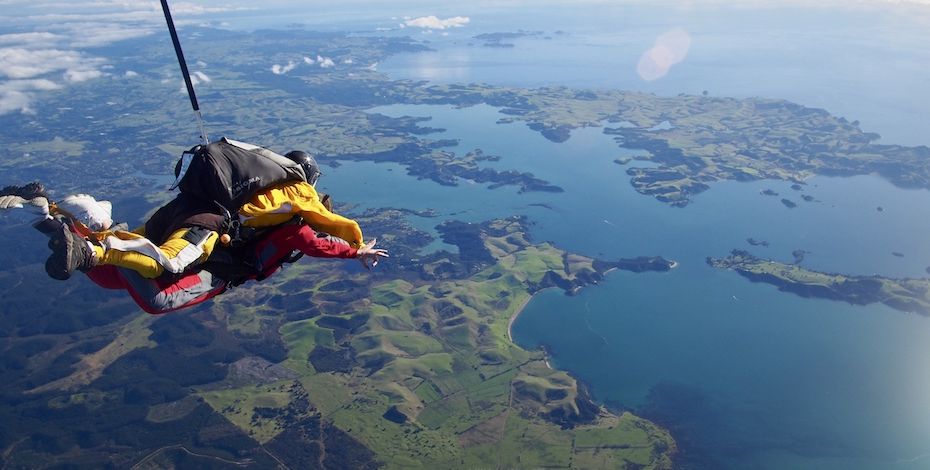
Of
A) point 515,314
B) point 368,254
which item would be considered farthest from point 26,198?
point 515,314

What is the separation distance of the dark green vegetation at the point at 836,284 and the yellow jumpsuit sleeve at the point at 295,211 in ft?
299

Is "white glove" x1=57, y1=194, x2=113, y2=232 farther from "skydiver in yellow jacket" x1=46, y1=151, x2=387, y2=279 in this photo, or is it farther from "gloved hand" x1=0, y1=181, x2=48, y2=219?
"gloved hand" x1=0, y1=181, x2=48, y2=219

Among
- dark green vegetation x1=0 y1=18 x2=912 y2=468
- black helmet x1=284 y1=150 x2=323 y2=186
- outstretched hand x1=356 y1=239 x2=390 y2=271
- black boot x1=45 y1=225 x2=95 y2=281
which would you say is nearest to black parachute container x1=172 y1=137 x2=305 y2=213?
black helmet x1=284 y1=150 x2=323 y2=186

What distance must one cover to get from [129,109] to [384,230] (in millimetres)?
138266

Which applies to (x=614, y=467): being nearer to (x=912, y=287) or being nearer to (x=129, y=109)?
(x=912, y=287)

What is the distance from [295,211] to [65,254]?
2.74 m

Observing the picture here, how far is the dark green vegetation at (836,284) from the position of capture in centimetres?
8131

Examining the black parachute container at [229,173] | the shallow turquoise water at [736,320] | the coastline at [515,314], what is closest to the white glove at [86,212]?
the black parachute container at [229,173]

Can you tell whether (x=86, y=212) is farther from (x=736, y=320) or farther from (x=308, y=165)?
(x=736, y=320)

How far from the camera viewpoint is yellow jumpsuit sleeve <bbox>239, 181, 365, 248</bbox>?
291 inches

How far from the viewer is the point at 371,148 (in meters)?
147

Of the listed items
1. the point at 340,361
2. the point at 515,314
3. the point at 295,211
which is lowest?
the point at 340,361

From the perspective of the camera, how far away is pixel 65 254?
5.22 m

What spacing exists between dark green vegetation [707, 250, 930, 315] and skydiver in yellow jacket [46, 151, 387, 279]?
91104 mm
